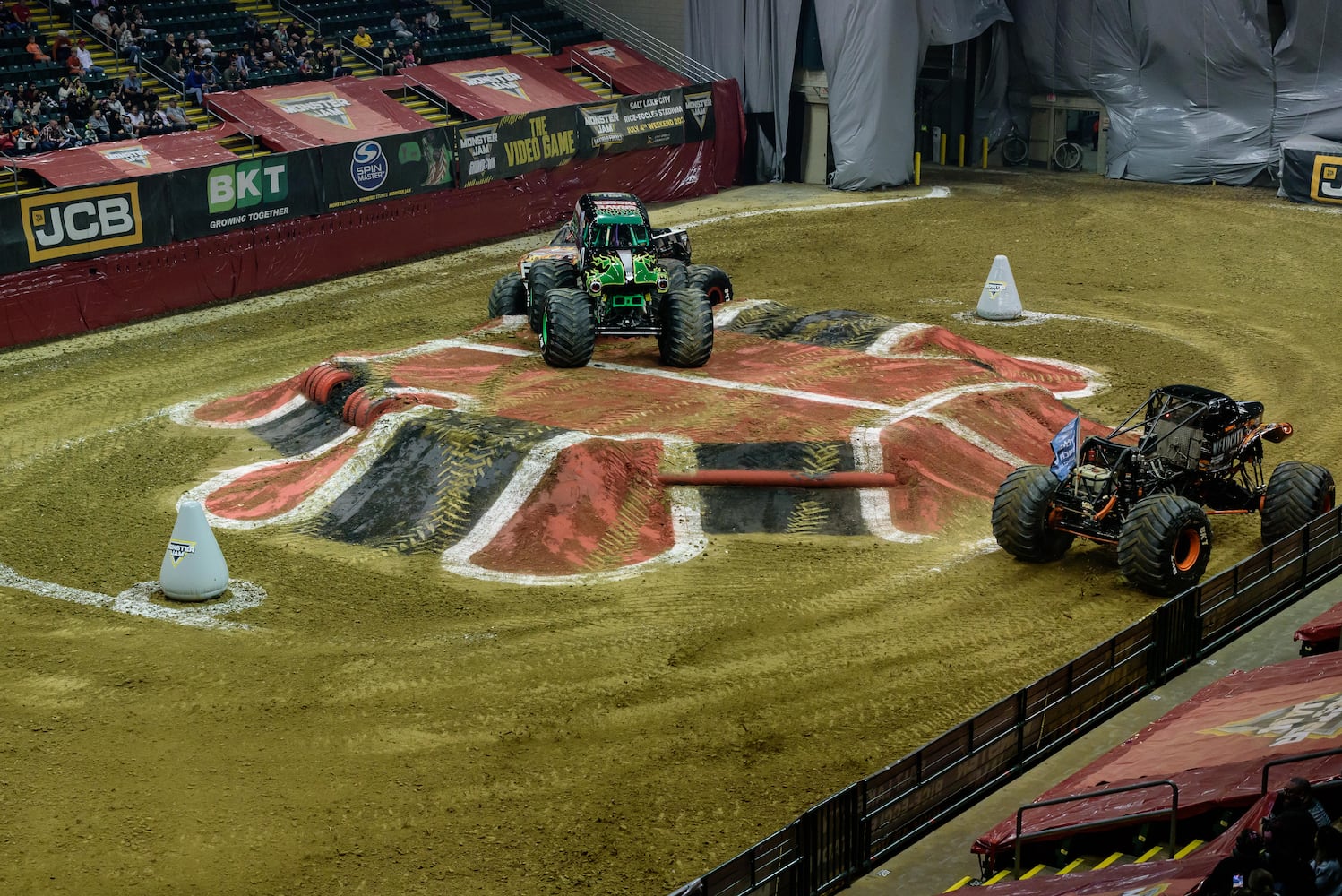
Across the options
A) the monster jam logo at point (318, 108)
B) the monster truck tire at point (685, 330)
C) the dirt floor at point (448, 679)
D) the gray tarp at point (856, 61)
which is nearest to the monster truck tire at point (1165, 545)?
the dirt floor at point (448, 679)

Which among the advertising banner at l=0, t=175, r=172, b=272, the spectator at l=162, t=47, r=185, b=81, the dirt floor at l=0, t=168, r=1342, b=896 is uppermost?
the spectator at l=162, t=47, r=185, b=81

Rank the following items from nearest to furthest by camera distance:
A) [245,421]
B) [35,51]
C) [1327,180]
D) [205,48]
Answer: [245,421] < [35,51] < [205,48] < [1327,180]

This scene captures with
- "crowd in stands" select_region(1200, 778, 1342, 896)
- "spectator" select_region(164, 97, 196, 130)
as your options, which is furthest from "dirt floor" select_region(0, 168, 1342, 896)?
"spectator" select_region(164, 97, 196, 130)

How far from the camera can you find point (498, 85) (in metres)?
33.6

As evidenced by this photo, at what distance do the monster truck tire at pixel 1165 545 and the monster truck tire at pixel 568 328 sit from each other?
7509 millimetres

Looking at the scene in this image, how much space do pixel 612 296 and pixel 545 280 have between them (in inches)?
48.9

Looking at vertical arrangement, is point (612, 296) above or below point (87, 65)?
below

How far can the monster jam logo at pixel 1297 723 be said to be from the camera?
353 inches

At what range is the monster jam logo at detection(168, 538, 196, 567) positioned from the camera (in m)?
14.4

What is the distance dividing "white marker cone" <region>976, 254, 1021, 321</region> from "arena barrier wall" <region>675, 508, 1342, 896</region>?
1151 cm

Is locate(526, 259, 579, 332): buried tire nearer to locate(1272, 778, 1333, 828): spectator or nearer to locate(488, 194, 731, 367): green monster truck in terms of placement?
locate(488, 194, 731, 367): green monster truck

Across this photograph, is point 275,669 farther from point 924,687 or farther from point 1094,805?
point 1094,805

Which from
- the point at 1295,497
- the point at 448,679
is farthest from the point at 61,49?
the point at 1295,497

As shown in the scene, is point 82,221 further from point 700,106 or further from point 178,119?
point 700,106
